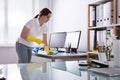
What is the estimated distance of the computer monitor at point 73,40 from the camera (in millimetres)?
3243

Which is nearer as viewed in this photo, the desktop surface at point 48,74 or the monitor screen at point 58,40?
the desktop surface at point 48,74

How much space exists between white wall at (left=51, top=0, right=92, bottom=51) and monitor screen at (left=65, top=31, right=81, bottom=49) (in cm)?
18

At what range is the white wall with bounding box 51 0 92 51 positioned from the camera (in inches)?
136

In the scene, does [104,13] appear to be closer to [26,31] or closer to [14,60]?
[26,31]

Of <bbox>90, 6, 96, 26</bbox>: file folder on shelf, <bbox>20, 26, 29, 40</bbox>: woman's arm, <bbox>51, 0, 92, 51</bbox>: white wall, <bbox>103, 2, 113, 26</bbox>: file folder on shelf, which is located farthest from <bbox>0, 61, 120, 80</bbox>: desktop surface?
<bbox>51, 0, 92, 51</bbox>: white wall

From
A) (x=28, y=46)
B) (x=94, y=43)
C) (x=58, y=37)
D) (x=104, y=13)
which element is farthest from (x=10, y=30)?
(x=104, y=13)

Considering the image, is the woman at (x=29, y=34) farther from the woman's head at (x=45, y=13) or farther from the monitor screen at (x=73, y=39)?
the monitor screen at (x=73, y=39)

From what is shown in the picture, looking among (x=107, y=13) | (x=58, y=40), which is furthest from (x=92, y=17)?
(x=58, y=40)

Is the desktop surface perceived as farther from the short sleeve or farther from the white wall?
the white wall

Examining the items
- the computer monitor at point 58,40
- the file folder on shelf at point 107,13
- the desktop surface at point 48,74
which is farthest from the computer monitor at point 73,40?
the desktop surface at point 48,74

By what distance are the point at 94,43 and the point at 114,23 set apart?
79 centimetres

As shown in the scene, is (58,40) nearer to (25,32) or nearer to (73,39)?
(73,39)

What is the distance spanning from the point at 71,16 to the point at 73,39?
0.67 m

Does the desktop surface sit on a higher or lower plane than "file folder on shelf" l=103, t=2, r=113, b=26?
lower
